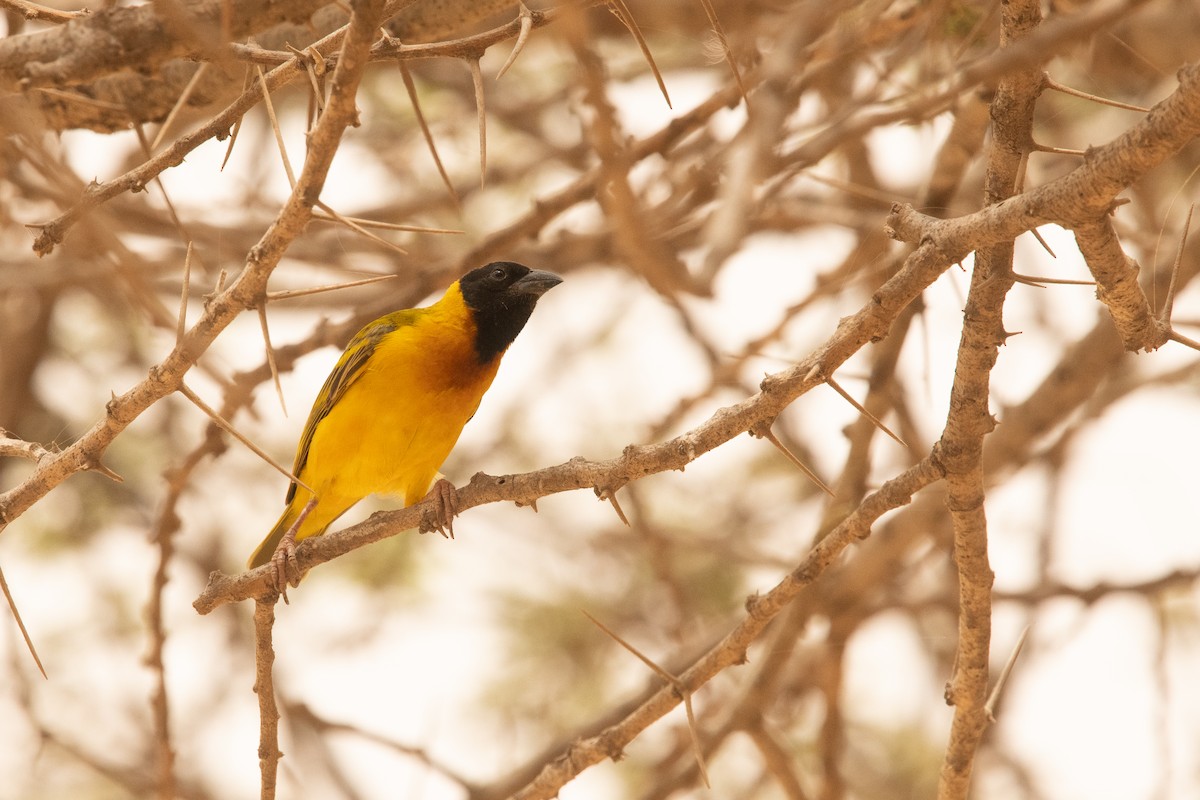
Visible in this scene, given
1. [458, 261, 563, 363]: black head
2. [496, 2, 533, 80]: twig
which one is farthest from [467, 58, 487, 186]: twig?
[458, 261, 563, 363]: black head

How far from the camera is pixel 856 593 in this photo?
419 centimetres

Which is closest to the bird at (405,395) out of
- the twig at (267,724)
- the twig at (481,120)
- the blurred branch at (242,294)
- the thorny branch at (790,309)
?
the thorny branch at (790,309)

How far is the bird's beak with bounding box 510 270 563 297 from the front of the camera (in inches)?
173

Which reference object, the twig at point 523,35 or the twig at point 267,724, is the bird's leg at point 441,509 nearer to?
the twig at point 267,724

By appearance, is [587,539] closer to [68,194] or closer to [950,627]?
[950,627]

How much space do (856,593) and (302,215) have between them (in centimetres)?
285

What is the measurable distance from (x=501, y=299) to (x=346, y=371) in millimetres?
610

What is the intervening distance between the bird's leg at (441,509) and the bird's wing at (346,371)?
0.63m

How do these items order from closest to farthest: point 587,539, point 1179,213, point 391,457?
1. point 391,457
2. point 1179,213
3. point 587,539

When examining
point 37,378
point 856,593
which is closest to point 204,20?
point 856,593

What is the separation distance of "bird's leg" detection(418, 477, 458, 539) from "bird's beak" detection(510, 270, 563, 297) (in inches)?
35.2

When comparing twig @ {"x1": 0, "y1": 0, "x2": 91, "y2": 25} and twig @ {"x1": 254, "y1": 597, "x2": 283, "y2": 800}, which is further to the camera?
twig @ {"x1": 254, "y1": 597, "x2": 283, "y2": 800}

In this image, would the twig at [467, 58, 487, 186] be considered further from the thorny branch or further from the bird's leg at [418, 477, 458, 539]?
the bird's leg at [418, 477, 458, 539]

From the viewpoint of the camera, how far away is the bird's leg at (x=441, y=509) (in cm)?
302
